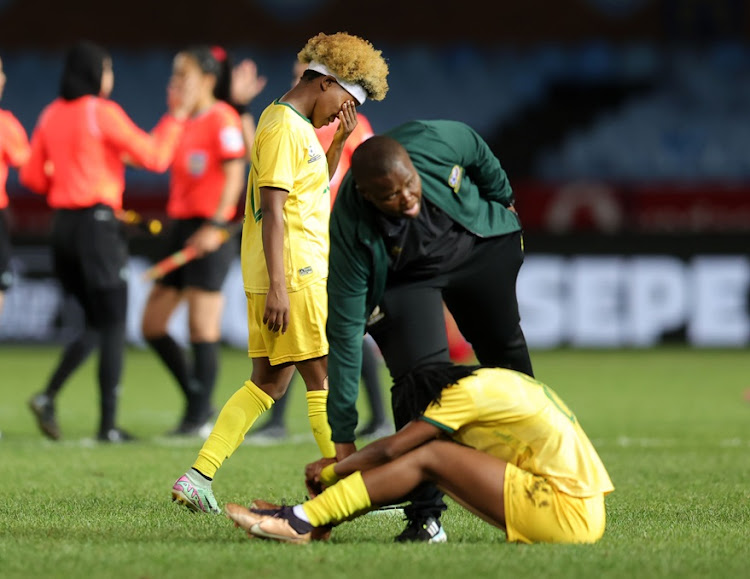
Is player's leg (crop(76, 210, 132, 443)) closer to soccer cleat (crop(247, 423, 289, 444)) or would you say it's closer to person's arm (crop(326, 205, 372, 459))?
soccer cleat (crop(247, 423, 289, 444))

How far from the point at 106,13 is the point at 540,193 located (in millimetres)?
8545

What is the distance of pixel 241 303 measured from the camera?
47.4 ft

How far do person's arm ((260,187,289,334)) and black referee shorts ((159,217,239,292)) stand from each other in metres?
3.17

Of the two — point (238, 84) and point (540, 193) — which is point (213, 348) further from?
point (540, 193)

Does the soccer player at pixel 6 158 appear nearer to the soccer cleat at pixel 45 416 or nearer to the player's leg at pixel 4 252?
the player's leg at pixel 4 252

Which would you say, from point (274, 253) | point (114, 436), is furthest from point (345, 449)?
point (114, 436)

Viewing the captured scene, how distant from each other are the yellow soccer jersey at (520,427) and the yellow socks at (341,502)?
0.29 m

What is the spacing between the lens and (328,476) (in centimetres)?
428

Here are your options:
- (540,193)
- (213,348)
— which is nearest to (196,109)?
(213,348)

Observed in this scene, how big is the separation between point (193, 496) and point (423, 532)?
1.07 metres

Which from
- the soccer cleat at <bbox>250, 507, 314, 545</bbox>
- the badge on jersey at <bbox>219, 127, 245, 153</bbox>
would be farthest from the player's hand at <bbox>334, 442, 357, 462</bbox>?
the badge on jersey at <bbox>219, 127, 245, 153</bbox>

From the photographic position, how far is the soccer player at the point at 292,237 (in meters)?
4.98

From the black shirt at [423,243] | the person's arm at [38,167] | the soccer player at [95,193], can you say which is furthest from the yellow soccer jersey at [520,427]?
the person's arm at [38,167]

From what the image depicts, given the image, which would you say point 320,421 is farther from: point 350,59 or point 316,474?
point 350,59
